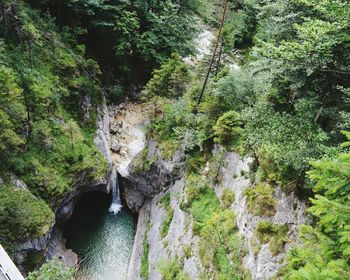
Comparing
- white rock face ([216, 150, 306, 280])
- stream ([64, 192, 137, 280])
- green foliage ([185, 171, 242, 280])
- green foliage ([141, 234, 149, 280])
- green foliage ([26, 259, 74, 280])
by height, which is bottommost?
stream ([64, 192, 137, 280])

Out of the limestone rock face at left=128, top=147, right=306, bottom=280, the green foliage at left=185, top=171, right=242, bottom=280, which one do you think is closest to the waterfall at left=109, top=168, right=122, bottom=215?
the limestone rock face at left=128, top=147, right=306, bottom=280

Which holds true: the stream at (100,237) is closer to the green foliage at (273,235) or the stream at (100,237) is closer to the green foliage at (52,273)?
the green foliage at (52,273)

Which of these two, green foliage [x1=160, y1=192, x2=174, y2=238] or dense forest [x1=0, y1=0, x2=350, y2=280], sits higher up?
dense forest [x1=0, y1=0, x2=350, y2=280]

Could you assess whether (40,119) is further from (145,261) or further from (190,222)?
(190,222)

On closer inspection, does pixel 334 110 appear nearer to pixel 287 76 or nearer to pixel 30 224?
pixel 287 76

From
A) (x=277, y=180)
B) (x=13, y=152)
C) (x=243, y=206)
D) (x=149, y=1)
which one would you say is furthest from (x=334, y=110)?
(x=149, y=1)

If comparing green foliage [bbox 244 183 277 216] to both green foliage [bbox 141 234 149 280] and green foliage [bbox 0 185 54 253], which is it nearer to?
green foliage [bbox 141 234 149 280]
